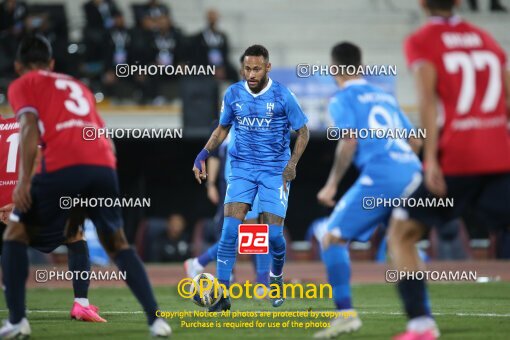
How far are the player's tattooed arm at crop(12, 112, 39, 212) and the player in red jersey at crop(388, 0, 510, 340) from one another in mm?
2655

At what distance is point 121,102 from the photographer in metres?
20.9

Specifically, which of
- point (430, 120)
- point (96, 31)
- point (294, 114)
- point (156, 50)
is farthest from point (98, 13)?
point (430, 120)

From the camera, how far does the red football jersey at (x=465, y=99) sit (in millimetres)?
6629


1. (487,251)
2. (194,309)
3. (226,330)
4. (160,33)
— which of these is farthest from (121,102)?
(226,330)

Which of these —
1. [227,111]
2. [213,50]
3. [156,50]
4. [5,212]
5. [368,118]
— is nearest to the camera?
[368,118]

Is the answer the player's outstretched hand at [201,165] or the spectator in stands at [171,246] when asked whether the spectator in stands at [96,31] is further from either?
the player's outstretched hand at [201,165]

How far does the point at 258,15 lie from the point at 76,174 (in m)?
18.0

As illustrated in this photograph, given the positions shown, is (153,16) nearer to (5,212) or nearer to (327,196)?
(5,212)

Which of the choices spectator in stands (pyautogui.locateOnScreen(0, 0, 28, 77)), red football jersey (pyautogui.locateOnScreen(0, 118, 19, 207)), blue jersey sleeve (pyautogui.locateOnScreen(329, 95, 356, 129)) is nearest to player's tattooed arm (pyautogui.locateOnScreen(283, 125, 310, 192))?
blue jersey sleeve (pyautogui.locateOnScreen(329, 95, 356, 129))

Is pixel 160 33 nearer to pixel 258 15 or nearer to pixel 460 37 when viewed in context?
pixel 258 15

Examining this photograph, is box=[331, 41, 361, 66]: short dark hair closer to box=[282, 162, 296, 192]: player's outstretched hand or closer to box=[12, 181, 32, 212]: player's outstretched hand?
box=[282, 162, 296, 192]: player's outstretched hand

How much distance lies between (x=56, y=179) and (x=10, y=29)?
571 inches

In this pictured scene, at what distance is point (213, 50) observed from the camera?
21.1 m

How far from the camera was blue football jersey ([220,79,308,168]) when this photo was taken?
10273 mm
